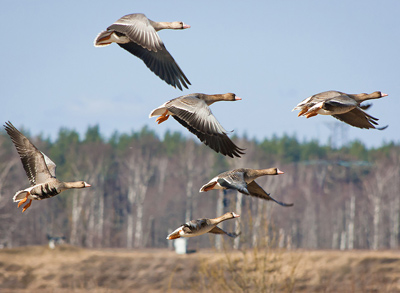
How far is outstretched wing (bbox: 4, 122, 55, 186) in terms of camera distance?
9.72 m

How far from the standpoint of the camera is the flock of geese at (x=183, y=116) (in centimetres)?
856

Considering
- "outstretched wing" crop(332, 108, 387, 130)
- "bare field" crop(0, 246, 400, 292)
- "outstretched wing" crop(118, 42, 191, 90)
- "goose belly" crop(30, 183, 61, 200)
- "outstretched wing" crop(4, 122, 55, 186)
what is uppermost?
"outstretched wing" crop(118, 42, 191, 90)

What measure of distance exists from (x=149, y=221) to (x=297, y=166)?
89.2 feet

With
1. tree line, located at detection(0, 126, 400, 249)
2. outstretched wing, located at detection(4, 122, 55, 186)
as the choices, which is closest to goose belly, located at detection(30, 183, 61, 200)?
outstretched wing, located at detection(4, 122, 55, 186)

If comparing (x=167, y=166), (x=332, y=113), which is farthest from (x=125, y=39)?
(x=167, y=166)

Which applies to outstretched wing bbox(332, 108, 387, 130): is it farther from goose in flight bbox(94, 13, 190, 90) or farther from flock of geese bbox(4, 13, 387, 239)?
goose in flight bbox(94, 13, 190, 90)

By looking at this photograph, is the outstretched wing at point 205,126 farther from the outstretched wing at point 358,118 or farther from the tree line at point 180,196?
the tree line at point 180,196

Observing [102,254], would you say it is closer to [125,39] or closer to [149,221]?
[149,221]

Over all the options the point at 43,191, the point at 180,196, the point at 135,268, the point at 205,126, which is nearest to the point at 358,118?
the point at 205,126

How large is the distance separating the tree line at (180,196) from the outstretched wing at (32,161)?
167 ft

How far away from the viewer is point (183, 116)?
9.18 metres

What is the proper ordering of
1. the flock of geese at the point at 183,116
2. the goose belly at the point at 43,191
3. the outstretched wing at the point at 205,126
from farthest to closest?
the goose belly at the point at 43,191 → the outstretched wing at the point at 205,126 → the flock of geese at the point at 183,116

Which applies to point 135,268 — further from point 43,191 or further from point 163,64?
point 43,191

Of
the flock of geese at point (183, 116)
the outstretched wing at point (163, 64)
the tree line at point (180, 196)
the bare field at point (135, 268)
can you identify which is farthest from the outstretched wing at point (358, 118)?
the tree line at point (180, 196)
